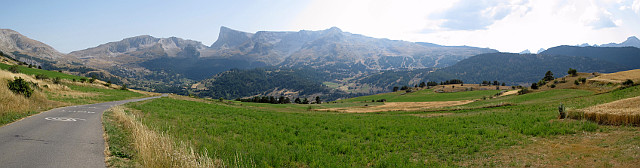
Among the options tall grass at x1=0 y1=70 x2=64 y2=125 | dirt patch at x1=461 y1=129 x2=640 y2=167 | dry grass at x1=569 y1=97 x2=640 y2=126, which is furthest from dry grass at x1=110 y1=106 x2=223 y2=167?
dry grass at x1=569 y1=97 x2=640 y2=126

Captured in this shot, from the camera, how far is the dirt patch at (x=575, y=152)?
9398mm

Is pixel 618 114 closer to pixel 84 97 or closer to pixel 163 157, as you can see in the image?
pixel 163 157

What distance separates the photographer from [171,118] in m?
24.6

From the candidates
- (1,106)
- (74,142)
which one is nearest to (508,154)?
(74,142)

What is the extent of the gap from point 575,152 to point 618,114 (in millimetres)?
6971

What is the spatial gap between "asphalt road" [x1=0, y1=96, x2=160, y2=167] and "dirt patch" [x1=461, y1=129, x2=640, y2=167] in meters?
15.4

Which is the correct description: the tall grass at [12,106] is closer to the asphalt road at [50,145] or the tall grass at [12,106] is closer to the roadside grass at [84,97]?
the asphalt road at [50,145]

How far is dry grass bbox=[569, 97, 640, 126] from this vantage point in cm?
1384

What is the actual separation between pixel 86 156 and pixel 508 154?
1768 cm

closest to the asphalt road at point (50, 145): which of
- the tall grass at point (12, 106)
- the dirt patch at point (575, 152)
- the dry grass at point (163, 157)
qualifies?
the dry grass at point (163, 157)

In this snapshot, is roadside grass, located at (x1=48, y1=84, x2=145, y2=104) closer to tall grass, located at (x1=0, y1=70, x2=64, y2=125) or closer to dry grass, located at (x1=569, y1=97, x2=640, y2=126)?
tall grass, located at (x1=0, y1=70, x2=64, y2=125)

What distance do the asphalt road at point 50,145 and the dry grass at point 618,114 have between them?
24302 mm

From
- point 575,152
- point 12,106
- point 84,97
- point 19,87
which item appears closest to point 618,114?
point 575,152

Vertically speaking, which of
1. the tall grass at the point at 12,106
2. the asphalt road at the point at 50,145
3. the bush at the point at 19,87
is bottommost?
the asphalt road at the point at 50,145
